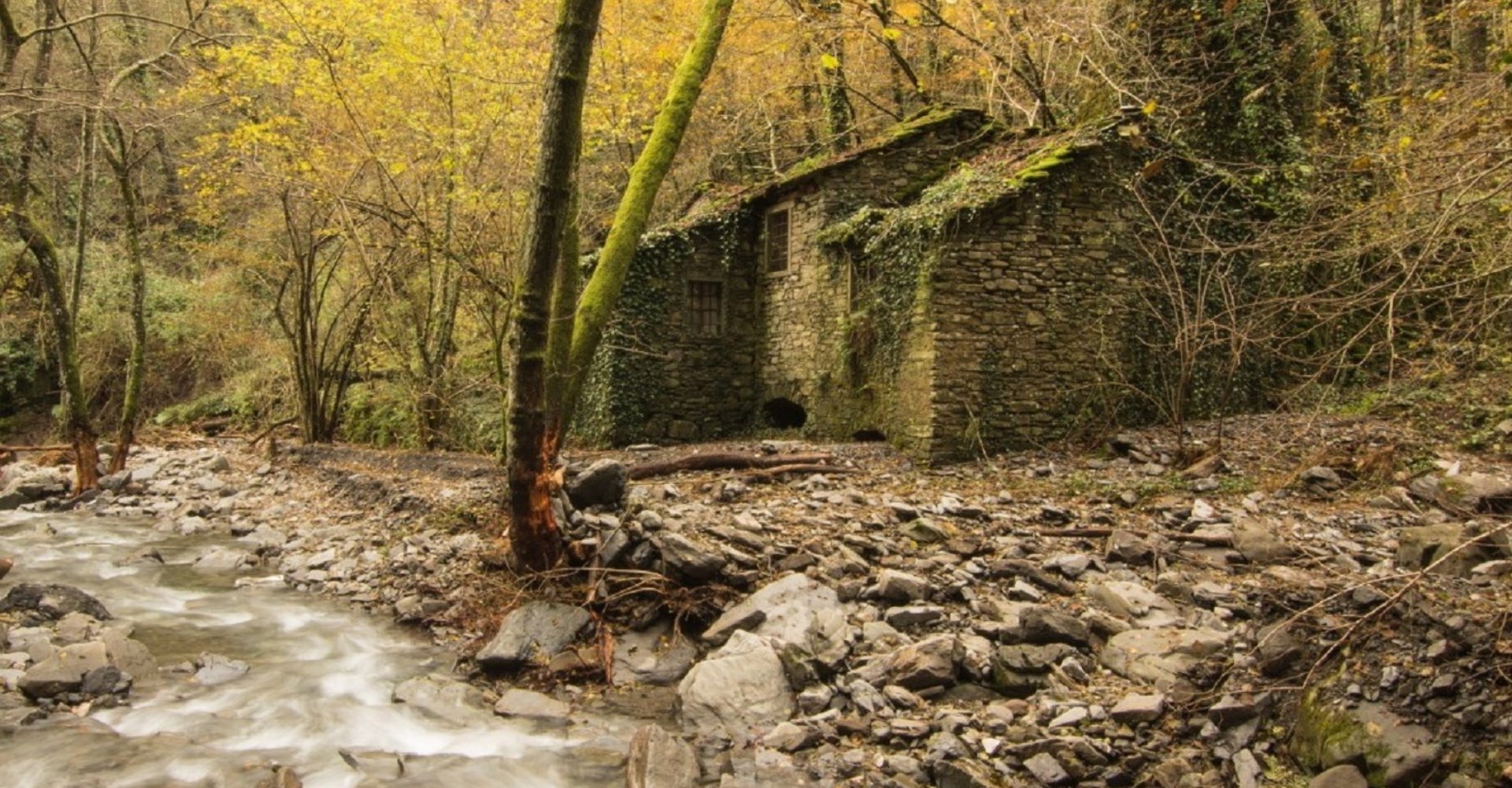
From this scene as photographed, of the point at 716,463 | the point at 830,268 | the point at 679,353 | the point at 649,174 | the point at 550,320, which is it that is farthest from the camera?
the point at 679,353

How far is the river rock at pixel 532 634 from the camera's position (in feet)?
19.4

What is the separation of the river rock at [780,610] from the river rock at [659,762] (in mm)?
1176

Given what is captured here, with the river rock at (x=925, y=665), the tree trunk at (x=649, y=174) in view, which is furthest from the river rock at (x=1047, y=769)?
the tree trunk at (x=649, y=174)

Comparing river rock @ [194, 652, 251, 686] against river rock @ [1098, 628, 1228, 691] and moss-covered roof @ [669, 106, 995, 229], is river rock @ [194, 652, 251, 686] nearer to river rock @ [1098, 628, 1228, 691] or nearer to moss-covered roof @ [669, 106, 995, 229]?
river rock @ [1098, 628, 1228, 691]

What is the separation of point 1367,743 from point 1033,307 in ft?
25.8

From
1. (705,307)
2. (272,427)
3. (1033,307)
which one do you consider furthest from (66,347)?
(1033,307)

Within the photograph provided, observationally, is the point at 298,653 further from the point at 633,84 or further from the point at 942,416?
the point at 633,84

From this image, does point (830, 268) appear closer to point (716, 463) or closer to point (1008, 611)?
point (716, 463)

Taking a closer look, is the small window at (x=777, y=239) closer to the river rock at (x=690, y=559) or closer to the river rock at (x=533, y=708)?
the river rock at (x=690, y=559)

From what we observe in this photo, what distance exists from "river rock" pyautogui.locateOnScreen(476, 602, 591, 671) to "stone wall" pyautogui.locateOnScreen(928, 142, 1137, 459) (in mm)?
5905

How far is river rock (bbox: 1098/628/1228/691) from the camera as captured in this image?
4.78 meters

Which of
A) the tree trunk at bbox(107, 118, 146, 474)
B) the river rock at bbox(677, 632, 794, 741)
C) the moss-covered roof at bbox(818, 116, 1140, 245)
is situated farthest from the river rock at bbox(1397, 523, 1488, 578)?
the tree trunk at bbox(107, 118, 146, 474)

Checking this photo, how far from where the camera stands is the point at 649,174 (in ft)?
27.7

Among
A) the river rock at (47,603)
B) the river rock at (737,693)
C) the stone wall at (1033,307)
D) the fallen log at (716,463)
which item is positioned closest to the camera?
the river rock at (737,693)
